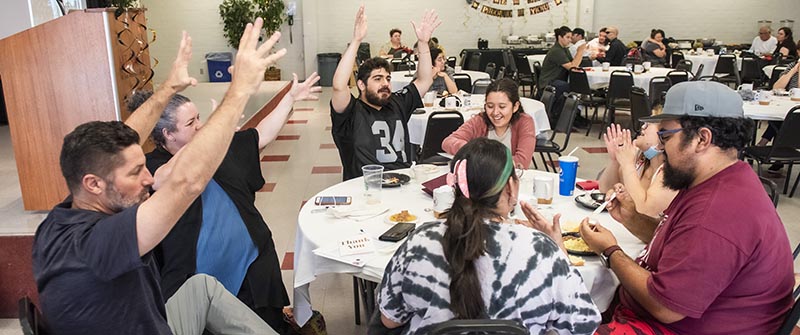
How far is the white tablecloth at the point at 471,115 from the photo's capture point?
205 inches

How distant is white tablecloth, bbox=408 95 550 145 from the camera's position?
17.1ft

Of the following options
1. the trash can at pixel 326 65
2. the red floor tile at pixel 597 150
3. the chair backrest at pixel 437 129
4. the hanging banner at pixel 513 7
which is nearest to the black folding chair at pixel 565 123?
the chair backrest at pixel 437 129

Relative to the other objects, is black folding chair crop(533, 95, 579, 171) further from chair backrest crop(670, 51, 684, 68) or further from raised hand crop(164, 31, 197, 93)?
chair backrest crop(670, 51, 684, 68)

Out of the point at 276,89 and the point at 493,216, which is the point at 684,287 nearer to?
the point at 493,216

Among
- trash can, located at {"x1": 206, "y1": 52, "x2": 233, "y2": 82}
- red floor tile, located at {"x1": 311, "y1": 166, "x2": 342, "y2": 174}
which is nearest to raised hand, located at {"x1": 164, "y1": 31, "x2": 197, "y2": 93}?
red floor tile, located at {"x1": 311, "y1": 166, "x2": 342, "y2": 174}

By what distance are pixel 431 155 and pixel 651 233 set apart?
246cm

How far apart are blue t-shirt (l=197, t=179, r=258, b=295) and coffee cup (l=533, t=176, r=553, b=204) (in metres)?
1.25

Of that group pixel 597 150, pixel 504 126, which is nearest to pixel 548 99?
pixel 597 150

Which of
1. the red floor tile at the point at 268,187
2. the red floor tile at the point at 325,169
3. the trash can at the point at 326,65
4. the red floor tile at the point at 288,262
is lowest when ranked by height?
the red floor tile at the point at 325,169

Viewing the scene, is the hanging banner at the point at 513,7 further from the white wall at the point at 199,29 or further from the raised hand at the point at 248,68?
the raised hand at the point at 248,68

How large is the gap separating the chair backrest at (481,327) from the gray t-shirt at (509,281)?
0.10 meters

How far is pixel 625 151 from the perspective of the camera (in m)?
2.63

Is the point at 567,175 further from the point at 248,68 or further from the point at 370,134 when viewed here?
the point at 248,68

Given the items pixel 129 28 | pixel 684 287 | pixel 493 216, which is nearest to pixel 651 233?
pixel 684 287
